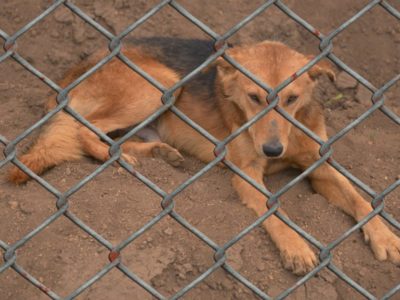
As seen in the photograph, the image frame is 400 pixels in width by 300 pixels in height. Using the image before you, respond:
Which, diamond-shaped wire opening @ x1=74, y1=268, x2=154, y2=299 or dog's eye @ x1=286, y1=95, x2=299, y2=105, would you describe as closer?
diamond-shaped wire opening @ x1=74, y1=268, x2=154, y2=299

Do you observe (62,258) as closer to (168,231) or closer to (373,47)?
(168,231)

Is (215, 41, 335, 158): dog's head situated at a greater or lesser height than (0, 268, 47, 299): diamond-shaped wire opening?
greater

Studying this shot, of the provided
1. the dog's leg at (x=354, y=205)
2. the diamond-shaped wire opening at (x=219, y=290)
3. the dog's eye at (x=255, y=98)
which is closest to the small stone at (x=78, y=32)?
the dog's eye at (x=255, y=98)

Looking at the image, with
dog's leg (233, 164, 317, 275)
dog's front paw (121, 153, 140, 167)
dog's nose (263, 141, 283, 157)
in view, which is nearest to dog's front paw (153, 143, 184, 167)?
dog's front paw (121, 153, 140, 167)

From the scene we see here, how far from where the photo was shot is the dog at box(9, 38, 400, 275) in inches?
193

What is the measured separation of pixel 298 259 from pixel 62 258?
4.08 feet

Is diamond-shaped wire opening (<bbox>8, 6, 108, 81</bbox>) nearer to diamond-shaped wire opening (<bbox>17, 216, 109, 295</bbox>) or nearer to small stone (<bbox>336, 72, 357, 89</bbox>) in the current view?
small stone (<bbox>336, 72, 357, 89</bbox>)

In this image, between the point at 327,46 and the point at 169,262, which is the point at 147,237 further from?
the point at 327,46

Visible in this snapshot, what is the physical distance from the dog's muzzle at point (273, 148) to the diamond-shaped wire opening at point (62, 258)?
1.17m

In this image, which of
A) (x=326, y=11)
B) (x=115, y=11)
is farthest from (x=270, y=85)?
(x=115, y=11)

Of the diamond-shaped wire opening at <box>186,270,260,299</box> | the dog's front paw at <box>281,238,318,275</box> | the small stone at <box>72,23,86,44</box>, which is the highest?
the small stone at <box>72,23,86,44</box>

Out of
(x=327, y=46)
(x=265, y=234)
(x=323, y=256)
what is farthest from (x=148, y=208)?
(x=327, y=46)

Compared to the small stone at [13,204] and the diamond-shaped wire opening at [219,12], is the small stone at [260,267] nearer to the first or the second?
the small stone at [13,204]

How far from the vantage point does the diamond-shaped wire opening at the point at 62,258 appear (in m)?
4.07
